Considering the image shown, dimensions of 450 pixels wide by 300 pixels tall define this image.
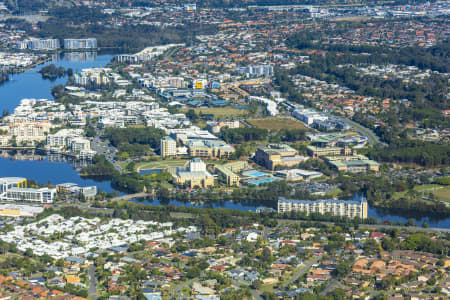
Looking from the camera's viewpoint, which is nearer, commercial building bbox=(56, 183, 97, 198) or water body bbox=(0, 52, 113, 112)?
commercial building bbox=(56, 183, 97, 198)

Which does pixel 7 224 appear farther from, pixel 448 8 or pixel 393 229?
pixel 448 8

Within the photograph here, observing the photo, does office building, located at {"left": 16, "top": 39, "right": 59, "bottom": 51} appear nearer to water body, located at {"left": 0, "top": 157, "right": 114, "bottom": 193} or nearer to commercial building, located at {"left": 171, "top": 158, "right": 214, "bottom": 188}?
water body, located at {"left": 0, "top": 157, "right": 114, "bottom": 193}

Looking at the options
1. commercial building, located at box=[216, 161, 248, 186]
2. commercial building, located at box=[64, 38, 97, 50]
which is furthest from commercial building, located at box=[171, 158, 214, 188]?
commercial building, located at box=[64, 38, 97, 50]

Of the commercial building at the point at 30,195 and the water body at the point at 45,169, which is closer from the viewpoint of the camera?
the water body at the point at 45,169

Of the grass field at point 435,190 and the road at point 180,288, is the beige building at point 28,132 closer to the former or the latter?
the grass field at point 435,190

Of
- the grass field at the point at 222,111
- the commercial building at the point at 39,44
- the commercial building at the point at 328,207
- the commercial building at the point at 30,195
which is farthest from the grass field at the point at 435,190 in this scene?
the commercial building at the point at 39,44

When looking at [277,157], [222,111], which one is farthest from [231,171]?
[222,111]

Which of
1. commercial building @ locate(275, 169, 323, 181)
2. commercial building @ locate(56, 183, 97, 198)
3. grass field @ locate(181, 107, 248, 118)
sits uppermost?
commercial building @ locate(56, 183, 97, 198)

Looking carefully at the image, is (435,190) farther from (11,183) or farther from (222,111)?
(222,111)
